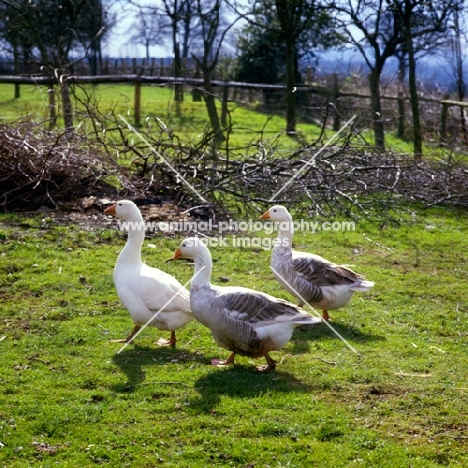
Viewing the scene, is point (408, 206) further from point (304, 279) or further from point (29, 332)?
point (29, 332)

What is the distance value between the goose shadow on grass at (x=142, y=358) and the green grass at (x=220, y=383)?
2cm

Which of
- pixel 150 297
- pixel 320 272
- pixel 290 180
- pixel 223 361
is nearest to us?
pixel 223 361

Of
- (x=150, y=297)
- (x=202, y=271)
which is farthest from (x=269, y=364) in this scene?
(x=150, y=297)

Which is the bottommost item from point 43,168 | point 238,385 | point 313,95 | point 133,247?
point 238,385

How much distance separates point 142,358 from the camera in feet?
21.1

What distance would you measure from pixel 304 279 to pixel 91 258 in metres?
3.32

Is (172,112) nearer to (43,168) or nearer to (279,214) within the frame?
(43,168)

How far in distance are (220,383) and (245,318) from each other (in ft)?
2.07

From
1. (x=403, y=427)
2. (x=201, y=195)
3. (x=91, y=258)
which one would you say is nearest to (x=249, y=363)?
(x=403, y=427)

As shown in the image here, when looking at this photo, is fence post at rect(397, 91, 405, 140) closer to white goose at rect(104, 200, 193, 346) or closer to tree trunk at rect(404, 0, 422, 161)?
tree trunk at rect(404, 0, 422, 161)

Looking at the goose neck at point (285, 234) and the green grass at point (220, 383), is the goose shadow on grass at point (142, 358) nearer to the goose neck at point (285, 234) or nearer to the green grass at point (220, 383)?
the green grass at point (220, 383)

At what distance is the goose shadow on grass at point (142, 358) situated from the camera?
596 cm

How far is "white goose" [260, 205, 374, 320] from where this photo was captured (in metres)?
7.40

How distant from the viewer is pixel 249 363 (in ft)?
21.2
